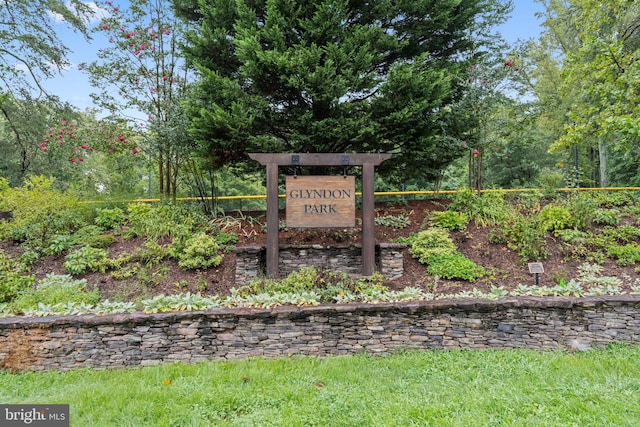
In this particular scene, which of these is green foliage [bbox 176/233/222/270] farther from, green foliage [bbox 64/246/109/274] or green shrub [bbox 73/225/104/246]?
green shrub [bbox 73/225/104/246]

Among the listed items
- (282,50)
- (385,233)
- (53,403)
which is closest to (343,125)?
(282,50)

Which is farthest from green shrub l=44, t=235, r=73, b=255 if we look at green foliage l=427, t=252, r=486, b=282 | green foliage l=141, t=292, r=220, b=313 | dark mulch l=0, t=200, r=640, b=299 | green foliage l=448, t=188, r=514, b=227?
green foliage l=448, t=188, r=514, b=227

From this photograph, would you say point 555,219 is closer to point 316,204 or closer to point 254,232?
point 316,204

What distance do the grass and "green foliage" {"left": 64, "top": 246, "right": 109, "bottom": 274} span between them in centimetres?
186

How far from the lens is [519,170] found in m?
12.1

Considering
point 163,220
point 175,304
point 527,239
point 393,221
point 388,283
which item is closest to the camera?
point 175,304

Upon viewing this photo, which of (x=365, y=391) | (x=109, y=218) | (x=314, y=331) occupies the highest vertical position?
(x=109, y=218)

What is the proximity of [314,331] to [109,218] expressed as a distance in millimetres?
4826

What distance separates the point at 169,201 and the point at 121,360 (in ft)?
12.5

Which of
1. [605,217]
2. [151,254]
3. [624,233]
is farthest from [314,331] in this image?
[605,217]

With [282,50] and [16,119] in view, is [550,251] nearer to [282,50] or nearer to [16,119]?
[282,50]

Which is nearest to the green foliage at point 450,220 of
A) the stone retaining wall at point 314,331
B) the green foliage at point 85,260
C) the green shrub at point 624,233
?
the green shrub at point 624,233

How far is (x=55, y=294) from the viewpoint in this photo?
408 cm

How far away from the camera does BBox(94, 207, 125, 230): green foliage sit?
6043 mm
